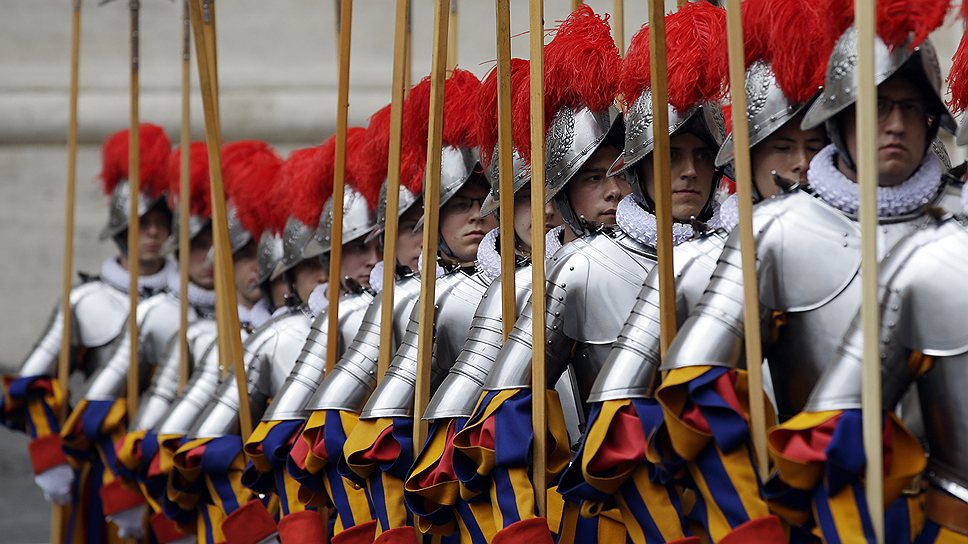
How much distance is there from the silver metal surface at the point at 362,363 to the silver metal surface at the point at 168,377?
1.47 m

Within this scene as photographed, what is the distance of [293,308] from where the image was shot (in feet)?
19.3

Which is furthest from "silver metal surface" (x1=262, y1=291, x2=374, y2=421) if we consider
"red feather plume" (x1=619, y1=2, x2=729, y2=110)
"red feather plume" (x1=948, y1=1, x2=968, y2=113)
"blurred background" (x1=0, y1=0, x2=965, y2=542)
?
"blurred background" (x1=0, y1=0, x2=965, y2=542)

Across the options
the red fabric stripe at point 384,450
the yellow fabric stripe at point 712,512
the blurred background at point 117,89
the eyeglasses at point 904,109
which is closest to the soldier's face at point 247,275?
the red fabric stripe at point 384,450

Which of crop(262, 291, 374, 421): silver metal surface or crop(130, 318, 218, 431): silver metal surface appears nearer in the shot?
crop(262, 291, 374, 421): silver metal surface

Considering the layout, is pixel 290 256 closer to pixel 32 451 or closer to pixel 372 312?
pixel 372 312

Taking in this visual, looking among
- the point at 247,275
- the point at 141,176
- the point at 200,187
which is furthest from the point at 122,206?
the point at 247,275

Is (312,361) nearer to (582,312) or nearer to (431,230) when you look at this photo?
(431,230)

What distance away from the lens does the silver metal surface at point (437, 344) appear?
442cm

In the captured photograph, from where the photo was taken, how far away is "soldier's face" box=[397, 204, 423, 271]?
534cm

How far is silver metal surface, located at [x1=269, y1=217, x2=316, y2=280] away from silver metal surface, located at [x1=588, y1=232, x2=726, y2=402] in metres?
2.45

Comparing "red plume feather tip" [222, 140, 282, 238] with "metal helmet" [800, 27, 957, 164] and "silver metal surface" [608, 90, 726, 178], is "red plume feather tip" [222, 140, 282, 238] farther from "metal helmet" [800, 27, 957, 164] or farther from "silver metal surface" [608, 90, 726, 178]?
"metal helmet" [800, 27, 957, 164]

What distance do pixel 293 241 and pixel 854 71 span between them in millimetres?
3145

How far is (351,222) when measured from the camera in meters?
5.61

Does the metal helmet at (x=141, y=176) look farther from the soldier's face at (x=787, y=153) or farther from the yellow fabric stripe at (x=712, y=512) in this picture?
the yellow fabric stripe at (x=712, y=512)
